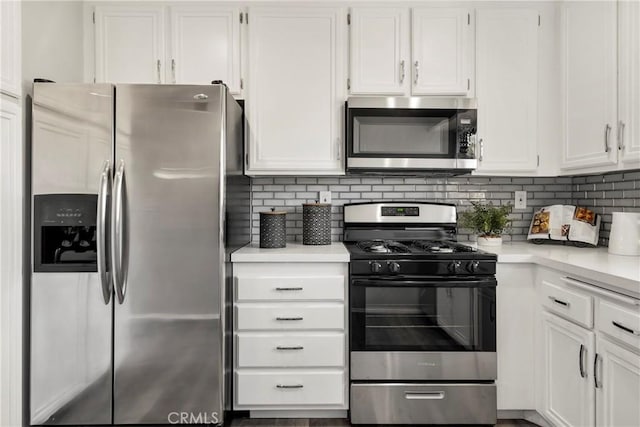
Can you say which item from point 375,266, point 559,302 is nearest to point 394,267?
point 375,266

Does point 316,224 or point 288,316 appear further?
point 316,224

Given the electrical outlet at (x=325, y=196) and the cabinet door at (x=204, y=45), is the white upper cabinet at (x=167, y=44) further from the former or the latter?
the electrical outlet at (x=325, y=196)

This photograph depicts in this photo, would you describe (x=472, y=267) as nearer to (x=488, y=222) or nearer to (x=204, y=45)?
(x=488, y=222)

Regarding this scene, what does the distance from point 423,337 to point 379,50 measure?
168 centimetres

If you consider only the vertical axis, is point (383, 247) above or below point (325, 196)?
below

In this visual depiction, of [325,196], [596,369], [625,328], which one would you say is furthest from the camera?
[325,196]

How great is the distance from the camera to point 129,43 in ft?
7.74

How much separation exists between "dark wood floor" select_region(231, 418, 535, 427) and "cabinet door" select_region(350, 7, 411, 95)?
1.88 m

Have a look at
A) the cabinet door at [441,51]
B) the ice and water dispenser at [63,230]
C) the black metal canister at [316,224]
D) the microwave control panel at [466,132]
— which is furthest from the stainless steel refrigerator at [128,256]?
the microwave control panel at [466,132]

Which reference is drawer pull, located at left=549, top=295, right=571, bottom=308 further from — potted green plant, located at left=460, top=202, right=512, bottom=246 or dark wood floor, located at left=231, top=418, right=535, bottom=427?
dark wood floor, located at left=231, top=418, right=535, bottom=427

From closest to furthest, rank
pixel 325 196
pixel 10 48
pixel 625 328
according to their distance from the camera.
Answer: pixel 625 328, pixel 10 48, pixel 325 196

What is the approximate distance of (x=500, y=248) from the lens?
2.34 metres

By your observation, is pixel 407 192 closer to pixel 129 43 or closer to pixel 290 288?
pixel 290 288

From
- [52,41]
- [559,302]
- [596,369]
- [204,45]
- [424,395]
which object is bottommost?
[424,395]
